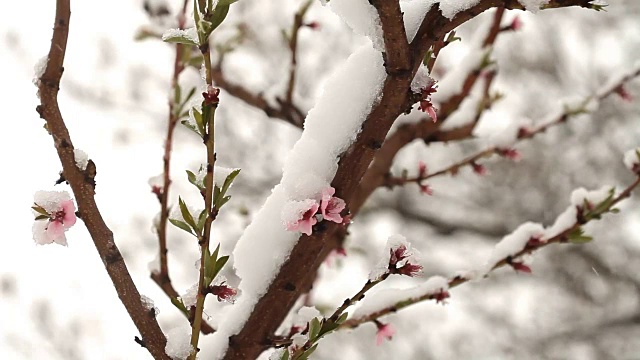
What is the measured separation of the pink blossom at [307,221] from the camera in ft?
1.81

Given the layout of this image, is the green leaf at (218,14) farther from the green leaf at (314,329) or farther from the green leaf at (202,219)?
the green leaf at (314,329)

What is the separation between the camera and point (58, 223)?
1.88 feet

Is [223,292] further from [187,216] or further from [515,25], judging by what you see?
[515,25]

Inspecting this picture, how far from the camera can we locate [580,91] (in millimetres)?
4508

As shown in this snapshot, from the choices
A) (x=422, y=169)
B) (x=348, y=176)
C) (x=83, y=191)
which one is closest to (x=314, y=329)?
(x=348, y=176)

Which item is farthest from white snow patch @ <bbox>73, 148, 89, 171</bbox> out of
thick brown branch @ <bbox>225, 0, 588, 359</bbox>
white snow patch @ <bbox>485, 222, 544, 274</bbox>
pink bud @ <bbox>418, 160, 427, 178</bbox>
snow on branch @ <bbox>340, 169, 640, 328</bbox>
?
pink bud @ <bbox>418, 160, 427, 178</bbox>

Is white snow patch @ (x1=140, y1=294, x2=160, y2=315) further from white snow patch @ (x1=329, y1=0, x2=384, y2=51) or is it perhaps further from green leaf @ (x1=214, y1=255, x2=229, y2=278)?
white snow patch @ (x1=329, y1=0, x2=384, y2=51)

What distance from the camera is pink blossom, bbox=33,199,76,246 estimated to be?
570mm

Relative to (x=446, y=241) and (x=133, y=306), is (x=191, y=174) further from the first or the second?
(x=446, y=241)

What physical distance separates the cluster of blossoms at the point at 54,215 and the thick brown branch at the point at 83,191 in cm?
2

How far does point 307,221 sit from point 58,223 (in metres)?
0.25

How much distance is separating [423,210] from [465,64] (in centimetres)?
387

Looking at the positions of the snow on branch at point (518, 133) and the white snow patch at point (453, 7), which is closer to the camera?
the white snow patch at point (453, 7)

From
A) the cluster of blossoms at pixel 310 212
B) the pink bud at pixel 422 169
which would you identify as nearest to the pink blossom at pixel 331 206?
the cluster of blossoms at pixel 310 212
